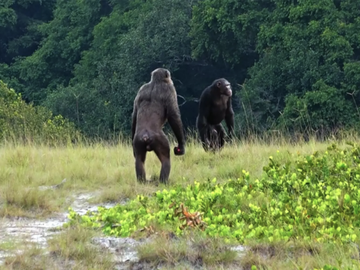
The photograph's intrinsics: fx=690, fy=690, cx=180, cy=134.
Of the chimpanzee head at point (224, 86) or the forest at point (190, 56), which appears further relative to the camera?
the forest at point (190, 56)

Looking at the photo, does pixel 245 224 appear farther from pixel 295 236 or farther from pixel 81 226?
pixel 81 226

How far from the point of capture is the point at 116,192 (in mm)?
6898

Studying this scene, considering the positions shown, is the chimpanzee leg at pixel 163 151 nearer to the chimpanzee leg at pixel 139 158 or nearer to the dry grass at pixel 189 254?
the chimpanzee leg at pixel 139 158

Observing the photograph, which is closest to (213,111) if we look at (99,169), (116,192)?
(99,169)

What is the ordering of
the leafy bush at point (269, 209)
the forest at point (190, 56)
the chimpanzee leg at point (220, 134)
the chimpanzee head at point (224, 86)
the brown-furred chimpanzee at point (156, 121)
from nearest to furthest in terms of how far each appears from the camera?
1. the leafy bush at point (269, 209)
2. the brown-furred chimpanzee at point (156, 121)
3. the chimpanzee head at point (224, 86)
4. the chimpanzee leg at point (220, 134)
5. the forest at point (190, 56)

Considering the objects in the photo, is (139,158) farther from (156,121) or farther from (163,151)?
(156,121)

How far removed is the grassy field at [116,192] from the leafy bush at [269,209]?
18 cm

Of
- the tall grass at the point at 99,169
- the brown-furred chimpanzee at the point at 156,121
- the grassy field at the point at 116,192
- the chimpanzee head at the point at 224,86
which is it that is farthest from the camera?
the chimpanzee head at the point at 224,86

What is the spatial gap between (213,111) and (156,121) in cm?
252

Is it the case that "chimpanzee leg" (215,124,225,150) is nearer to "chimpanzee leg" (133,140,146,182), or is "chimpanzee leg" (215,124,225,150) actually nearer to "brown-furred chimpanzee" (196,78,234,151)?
"brown-furred chimpanzee" (196,78,234,151)

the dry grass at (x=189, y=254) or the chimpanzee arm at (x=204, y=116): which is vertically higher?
the chimpanzee arm at (x=204, y=116)

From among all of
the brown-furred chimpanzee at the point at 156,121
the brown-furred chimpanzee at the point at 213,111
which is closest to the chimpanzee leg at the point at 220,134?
the brown-furred chimpanzee at the point at 213,111

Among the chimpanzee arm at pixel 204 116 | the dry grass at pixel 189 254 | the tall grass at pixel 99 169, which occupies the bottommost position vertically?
the tall grass at pixel 99 169

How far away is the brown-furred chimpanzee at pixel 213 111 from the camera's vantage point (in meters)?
9.48
